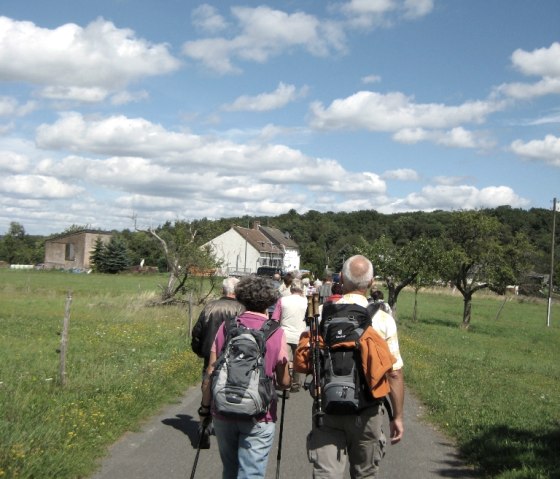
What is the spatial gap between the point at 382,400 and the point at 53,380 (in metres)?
6.86

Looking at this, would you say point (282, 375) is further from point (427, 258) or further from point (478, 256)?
point (478, 256)

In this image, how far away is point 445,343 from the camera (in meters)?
24.9

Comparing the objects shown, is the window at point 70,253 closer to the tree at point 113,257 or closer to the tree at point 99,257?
the tree at point 99,257

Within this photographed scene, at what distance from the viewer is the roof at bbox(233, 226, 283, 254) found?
3445 inches

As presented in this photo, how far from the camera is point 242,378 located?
415cm

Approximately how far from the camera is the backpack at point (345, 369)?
3.98 m

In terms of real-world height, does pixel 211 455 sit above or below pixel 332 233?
below

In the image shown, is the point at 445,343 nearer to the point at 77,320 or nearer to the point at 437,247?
the point at 437,247

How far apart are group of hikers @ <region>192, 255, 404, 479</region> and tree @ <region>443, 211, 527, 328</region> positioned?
31.4m

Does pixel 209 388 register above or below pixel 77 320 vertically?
above

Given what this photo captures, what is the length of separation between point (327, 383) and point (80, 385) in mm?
6321

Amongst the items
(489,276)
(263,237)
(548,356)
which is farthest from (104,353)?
(263,237)

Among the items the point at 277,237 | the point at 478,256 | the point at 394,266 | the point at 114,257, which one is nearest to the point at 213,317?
the point at 394,266

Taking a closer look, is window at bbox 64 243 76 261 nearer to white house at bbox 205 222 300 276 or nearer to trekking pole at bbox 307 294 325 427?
white house at bbox 205 222 300 276
